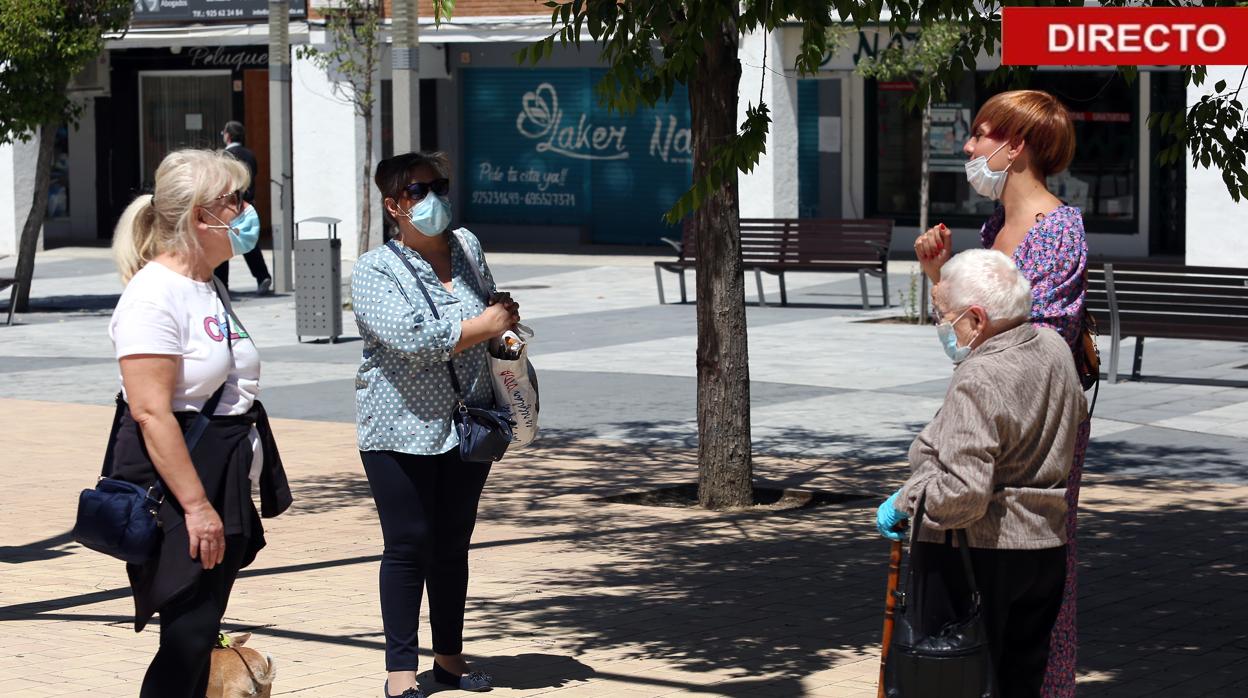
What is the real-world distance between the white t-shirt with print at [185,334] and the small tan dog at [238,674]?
0.67 m

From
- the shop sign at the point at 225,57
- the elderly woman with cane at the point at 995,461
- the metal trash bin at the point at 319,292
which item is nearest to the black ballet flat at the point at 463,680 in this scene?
the elderly woman with cane at the point at 995,461

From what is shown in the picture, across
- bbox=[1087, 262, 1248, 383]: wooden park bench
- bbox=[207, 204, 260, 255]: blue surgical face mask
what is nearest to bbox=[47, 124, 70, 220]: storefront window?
bbox=[1087, 262, 1248, 383]: wooden park bench

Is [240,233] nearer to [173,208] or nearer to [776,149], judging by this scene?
[173,208]

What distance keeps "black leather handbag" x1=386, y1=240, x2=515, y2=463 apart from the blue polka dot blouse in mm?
17

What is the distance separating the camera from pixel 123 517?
14.9 ft

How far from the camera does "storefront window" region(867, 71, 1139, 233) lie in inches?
1005

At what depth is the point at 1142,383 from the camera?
13500 millimetres

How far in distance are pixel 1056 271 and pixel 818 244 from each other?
15.0 metres

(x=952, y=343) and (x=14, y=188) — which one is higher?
(x=14, y=188)

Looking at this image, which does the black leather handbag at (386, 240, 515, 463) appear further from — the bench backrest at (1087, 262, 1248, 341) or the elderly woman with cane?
the bench backrest at (1087, 262, 1248, 341)

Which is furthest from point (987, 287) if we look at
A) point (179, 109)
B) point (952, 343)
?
point (179, 109)

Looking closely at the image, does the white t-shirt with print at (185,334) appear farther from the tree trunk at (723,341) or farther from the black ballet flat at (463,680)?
the tree trunk at (723,341)

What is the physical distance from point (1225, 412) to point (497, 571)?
6007 millimetres

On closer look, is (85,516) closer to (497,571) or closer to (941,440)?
(941,440)
